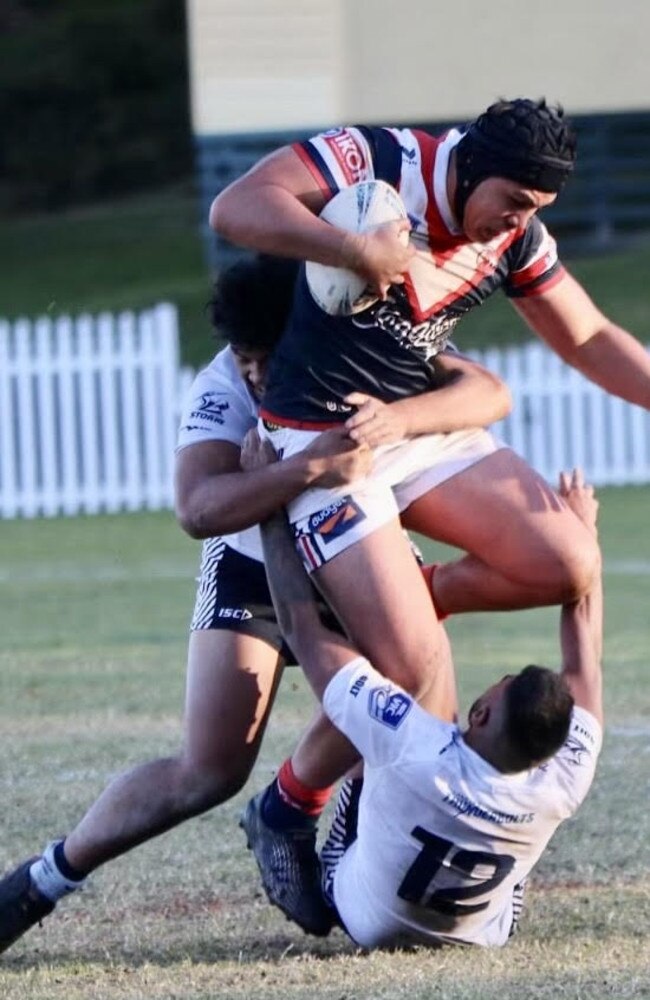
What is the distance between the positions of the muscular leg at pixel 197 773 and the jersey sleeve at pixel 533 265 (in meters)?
1.15

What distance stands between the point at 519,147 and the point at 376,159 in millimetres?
369

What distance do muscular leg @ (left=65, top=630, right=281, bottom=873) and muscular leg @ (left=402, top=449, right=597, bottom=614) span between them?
592 millimetres

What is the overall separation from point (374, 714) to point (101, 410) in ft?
44.9

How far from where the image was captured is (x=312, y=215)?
4.74 metres

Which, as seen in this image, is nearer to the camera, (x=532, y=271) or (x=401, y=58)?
(x=532, y=271)

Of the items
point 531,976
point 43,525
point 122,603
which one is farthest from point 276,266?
point 43,525

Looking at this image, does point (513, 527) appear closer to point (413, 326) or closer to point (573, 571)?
point (573, 571)

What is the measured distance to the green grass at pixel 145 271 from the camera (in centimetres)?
2369

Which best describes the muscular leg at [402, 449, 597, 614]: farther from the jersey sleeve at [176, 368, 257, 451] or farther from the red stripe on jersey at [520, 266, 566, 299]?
the jersey sleeve at [176, 368, 257, 451]

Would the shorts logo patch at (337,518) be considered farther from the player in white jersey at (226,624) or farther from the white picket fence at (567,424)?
the white picket fence at (567,424)

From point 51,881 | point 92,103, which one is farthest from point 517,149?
point 92,103

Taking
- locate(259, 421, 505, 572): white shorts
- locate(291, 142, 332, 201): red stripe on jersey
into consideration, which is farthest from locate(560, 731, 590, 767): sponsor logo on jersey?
locate(291, 142, 332, 201): red stripe on jersey

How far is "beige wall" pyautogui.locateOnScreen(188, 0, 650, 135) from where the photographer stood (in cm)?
2447

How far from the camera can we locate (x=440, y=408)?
16.6 feet
